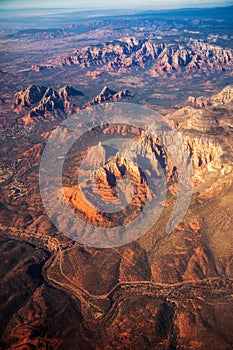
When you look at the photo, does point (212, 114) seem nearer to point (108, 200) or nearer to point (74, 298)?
point (108, 200)

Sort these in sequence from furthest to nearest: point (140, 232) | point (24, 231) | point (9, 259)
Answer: point (24, 231), point (140, 232), point (9, 259)

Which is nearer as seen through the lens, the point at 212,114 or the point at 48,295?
the point at 48,295

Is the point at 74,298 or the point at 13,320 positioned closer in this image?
the point at 13,320

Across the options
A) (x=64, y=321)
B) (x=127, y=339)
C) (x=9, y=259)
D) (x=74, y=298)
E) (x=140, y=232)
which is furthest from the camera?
(x=140, y=232)

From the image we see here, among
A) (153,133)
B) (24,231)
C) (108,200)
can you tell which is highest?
(153,133)

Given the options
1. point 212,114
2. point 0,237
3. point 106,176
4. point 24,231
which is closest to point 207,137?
point 212,114

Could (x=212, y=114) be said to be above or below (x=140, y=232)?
above

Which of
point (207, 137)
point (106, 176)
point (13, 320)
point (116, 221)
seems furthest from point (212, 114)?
point (13, 320)

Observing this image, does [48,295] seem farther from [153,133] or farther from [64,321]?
[153,133]

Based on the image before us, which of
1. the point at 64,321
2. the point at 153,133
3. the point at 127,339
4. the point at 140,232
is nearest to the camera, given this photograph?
the point at 127,339
